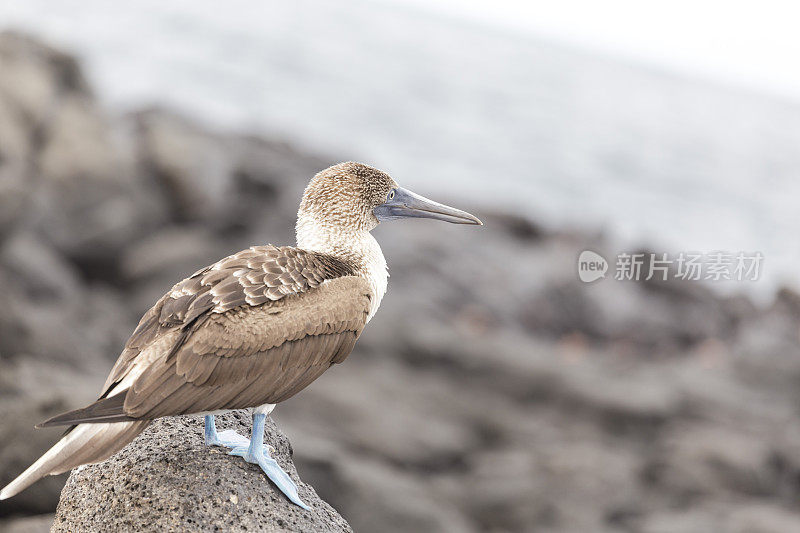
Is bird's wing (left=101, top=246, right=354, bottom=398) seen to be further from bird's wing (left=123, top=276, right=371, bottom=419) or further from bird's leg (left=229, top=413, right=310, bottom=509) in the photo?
bird's leg (left=229, top=413, right=310, bottom=509)

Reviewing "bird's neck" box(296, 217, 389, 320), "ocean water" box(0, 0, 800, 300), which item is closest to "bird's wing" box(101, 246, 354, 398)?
"bird's neck" box(296, 217, 389, 320)

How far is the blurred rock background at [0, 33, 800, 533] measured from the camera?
1167cm

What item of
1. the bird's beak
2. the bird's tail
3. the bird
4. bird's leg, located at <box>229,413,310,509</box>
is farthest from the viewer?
the bird's beak

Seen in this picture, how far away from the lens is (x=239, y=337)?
455 cm

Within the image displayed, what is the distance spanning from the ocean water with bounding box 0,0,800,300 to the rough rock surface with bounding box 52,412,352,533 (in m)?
17.7

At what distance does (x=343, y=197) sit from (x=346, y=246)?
36cm

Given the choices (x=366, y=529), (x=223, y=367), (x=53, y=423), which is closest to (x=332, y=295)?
(x=223, y=367)

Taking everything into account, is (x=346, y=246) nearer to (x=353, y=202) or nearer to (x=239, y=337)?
(x=353, y=202)

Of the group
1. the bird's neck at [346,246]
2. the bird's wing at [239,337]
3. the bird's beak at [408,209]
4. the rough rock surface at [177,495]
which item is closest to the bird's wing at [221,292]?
the bird's wing at [239,337]

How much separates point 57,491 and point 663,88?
5530 inches

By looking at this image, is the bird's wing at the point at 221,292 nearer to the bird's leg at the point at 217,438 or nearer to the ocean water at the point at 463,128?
the bird's leg at the point at 217,438

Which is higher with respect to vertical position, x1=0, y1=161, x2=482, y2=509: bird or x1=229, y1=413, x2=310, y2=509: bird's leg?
x1=0, y1=161, x2=482, y2=509: bird

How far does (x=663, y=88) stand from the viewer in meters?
134

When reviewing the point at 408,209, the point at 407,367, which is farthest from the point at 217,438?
the point at 407,367
